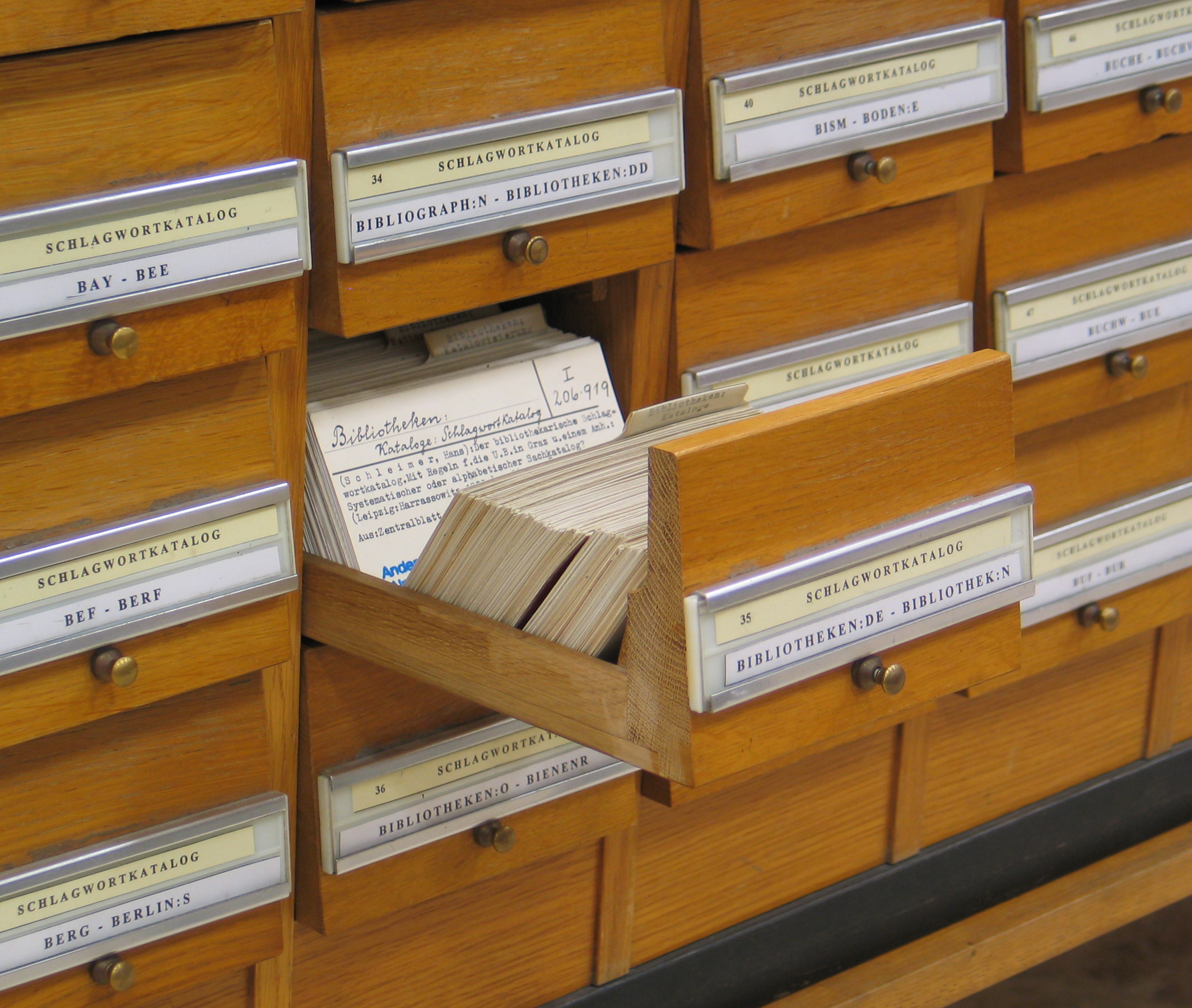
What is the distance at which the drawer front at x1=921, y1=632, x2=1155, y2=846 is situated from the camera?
1.86 metres

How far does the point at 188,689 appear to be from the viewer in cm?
121

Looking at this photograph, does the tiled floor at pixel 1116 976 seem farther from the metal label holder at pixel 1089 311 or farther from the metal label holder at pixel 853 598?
the metal label holder at pixel 853 598

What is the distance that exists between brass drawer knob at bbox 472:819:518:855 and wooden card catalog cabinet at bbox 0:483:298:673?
1.02 ft

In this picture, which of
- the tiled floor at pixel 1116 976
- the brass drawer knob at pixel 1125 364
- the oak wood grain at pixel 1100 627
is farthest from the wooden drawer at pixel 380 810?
the tiled floor at pixel 1116 976

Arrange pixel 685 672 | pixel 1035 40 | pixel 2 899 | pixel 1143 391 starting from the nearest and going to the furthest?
pixel 685 672 → pixel 2 899 → pixel 1035 40 → pixel 1143 391

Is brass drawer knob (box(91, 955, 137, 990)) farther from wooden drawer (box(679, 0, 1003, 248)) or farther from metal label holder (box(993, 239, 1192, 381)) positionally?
metal label holder (box(993, 239, 1192, 381))

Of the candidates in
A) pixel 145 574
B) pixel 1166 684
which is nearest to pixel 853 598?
pixel 145 574

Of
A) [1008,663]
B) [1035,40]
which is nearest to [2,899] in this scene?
[1008,663]

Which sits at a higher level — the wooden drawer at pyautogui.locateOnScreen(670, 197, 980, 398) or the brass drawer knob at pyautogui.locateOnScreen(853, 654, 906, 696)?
the wooden drawer at pyautogui.locateOnScreen(670, 197, 980, 398)

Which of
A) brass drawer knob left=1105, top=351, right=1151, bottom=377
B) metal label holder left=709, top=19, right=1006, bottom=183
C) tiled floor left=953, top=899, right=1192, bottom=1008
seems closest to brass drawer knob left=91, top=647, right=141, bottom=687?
metal label holder left=709, top=19, right=1006, bottom=183

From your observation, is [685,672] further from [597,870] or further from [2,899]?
[597,870]

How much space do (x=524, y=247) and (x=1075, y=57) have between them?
2.03 feet

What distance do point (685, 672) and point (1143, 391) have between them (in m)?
0.93

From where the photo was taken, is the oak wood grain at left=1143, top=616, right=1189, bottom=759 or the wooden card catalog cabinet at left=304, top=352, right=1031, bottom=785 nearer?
the wooden card catalog cabinet at left=304, top=352, right=1031, bottom=785
